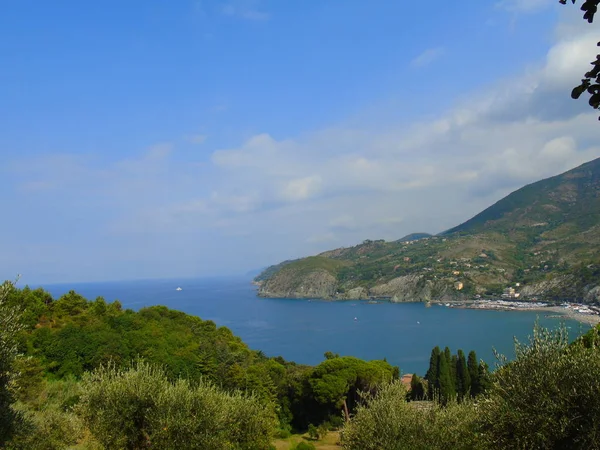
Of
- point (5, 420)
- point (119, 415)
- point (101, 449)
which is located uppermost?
point (5, 420)

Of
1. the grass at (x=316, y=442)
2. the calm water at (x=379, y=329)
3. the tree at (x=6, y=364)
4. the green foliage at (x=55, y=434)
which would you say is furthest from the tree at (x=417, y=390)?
the tree at (x=6, y=364)

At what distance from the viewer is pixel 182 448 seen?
1346 cm

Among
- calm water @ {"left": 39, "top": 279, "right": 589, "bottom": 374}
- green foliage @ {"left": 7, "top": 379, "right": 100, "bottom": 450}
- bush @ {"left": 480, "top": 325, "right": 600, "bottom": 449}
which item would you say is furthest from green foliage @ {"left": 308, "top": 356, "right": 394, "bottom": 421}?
calm water @ {"left": 39, "top": 279, "right": 589, "bottom": 374}

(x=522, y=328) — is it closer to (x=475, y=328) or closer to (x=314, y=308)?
(x=475, y=328)

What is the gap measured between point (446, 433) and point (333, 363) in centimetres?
2468

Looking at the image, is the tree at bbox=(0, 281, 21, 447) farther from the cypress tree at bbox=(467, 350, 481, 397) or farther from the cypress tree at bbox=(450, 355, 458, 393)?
the cypress tree at bbox=(450, 355, 458, 393)

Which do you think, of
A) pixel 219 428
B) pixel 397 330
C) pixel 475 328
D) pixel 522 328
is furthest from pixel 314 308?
pixel 219 428

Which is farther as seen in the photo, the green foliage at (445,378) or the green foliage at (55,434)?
the green foliage at (445,378)

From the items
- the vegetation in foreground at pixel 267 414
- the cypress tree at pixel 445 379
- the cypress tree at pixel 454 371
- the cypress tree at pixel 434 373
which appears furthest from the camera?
the cypress tree at pixel 434 373

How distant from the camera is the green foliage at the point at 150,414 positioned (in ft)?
45.0

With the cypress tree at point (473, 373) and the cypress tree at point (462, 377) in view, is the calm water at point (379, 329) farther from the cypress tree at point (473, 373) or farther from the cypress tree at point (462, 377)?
the cypress tree at point (473, 373)

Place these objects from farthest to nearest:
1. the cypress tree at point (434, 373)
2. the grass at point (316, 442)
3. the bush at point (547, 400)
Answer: the cypress tree at point (434, 373) → the grass at point (316, 442) → the bush at point (547, 400)

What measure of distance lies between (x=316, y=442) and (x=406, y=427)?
19286mm

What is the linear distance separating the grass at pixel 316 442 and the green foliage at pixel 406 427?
→ 46.9 ft
